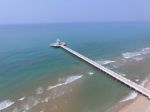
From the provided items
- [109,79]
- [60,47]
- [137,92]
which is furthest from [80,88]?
[60,47]

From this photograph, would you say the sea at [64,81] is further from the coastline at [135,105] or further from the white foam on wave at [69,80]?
the coastline at [135,105]

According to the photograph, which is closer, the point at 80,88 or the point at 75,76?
the point at 80,88

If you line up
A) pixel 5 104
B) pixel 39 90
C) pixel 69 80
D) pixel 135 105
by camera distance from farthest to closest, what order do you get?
pixel 69 80
pixel 39 90
pixel 5 104
pixel 135 105

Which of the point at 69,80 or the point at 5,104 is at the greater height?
the point at 5,104

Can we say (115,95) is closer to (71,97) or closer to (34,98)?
(71,97)

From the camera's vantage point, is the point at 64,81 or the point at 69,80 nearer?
the point at 64,81

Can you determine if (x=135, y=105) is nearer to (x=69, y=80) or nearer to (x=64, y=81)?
(x=69, y=80)

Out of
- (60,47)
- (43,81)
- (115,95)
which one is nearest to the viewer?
(115,95)


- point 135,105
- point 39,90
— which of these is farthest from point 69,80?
point 135,105

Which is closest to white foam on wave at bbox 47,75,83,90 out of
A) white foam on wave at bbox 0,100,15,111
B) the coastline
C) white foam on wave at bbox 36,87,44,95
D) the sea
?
the sea
